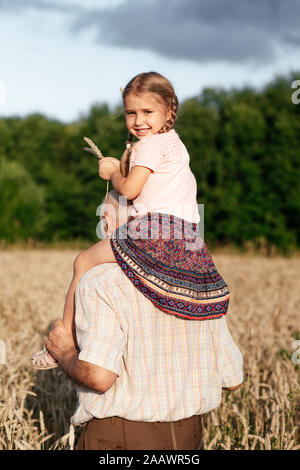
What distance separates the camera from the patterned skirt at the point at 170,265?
6.55ft

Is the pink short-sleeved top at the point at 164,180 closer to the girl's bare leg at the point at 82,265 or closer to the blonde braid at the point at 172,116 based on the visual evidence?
the blonde braid at the point at 172,116

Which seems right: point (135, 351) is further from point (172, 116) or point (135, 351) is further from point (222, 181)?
point (222, 181)

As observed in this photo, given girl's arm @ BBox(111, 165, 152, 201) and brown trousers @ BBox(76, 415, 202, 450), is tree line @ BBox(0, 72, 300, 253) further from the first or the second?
brown trousers @ BBox(76, 415, 202, 450)

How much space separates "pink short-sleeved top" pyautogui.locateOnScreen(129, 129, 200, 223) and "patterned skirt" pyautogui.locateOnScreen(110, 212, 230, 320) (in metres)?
0.05

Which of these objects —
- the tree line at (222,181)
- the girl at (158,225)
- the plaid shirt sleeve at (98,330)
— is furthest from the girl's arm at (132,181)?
the tree line at (222,181)

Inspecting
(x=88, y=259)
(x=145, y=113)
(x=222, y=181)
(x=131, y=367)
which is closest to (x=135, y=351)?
(x=131, y=367)

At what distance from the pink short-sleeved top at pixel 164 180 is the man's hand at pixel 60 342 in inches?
21.7

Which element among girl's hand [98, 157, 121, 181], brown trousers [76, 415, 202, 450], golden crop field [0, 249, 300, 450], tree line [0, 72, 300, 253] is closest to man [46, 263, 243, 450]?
brown trousers [76, 415, 202, 450]

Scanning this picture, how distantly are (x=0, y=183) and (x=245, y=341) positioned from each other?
22026 millimetres

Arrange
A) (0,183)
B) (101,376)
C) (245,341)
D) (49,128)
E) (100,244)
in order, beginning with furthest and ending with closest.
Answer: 1. (49,128)
2. (0,183)
3. (245,341)
4. (100,244)
5. (101,376)

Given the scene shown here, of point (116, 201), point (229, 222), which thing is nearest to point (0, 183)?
point (229, 222)

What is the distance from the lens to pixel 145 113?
2.27 metres

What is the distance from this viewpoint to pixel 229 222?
21656mm
